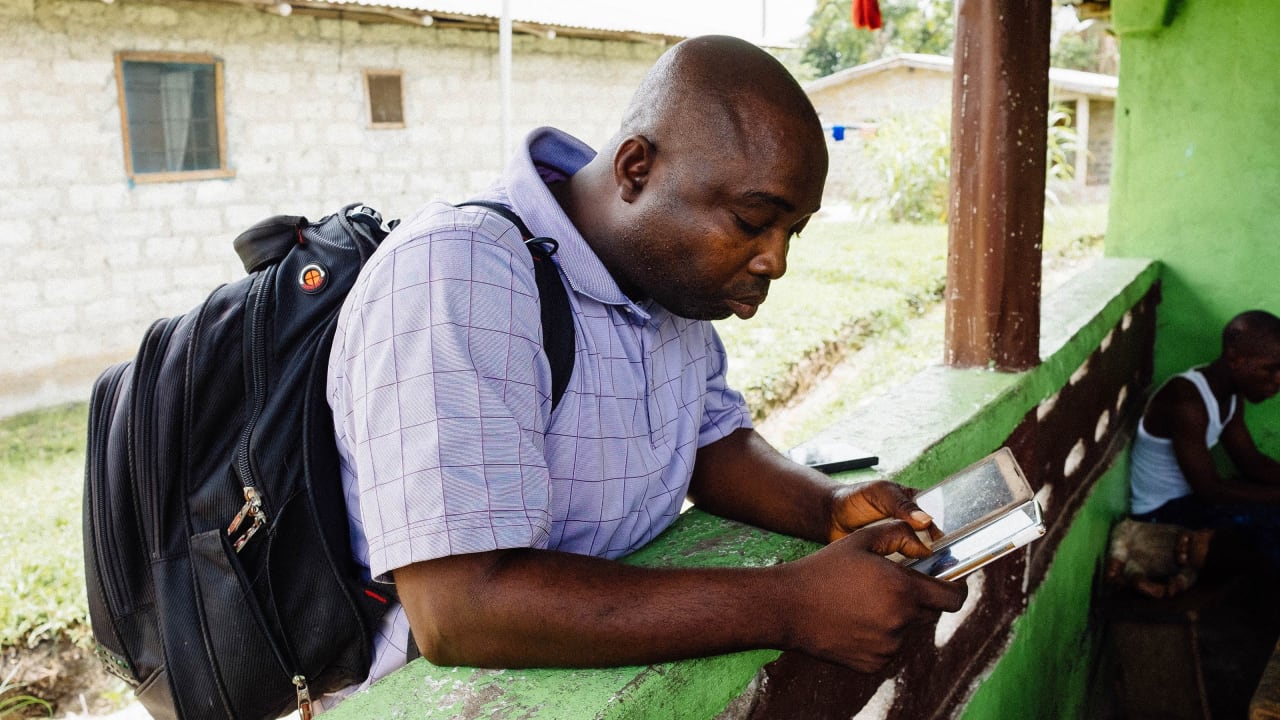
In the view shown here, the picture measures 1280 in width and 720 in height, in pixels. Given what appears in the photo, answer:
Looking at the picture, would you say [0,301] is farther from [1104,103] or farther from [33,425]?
[1104,103]

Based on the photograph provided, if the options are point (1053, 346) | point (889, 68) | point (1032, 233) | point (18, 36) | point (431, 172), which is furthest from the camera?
point (889, 68)

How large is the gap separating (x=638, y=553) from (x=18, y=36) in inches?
270

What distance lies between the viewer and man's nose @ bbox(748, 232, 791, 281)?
1347mm

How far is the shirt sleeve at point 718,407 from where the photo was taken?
173cm

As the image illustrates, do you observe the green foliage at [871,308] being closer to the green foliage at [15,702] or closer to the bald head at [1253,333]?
the bald head at [1253,333]

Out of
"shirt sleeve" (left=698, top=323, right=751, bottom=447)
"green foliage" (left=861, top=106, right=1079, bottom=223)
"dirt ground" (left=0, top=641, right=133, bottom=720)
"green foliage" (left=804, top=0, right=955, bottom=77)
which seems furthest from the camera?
"green foliage" (left=804, top=0, right=955, bottom=77)

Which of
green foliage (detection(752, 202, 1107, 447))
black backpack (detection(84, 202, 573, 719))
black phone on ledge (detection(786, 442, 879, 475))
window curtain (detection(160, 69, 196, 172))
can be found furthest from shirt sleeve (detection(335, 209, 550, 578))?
window curtain (detection(160, 69, 196, 172))

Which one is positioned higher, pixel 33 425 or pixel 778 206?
pixel 778 206

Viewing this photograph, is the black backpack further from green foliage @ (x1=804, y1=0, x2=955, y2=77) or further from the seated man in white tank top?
green foliage @ (x1=804, y1=0, x2=955, y2=77)

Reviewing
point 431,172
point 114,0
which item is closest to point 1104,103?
point 431,172

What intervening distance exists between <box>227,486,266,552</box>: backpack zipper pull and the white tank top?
3.89 metres

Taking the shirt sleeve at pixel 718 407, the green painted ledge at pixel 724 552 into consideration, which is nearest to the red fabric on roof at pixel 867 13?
the green painted ledge at pixel 724 552

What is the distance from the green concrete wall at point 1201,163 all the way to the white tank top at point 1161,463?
0.43 meters

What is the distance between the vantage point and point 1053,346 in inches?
116
